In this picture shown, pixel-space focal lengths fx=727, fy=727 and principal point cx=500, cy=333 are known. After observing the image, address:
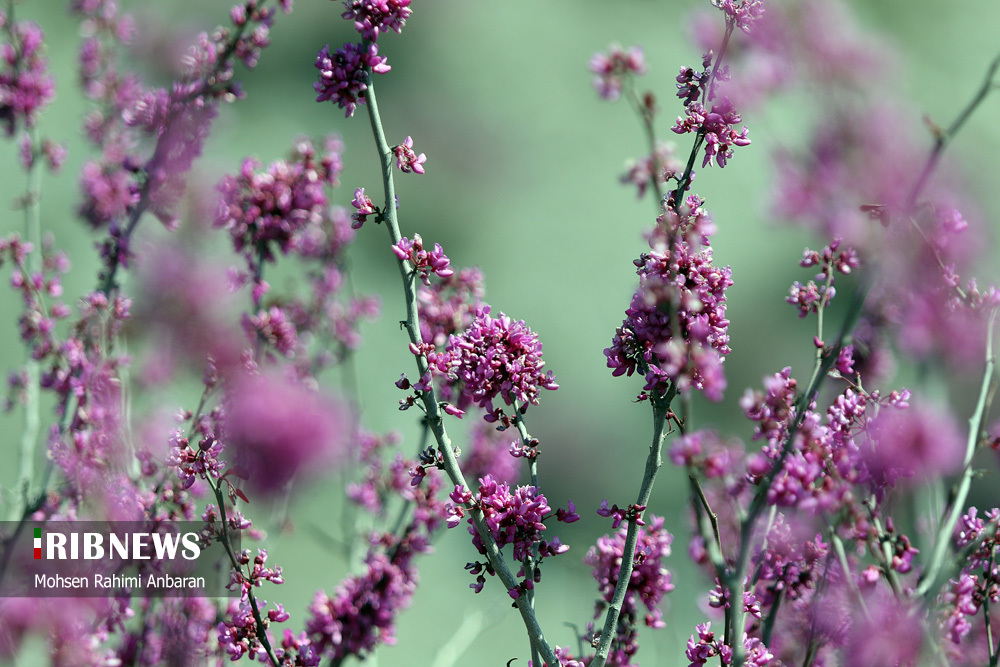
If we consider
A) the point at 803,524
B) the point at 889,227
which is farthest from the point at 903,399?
the point at 889,227

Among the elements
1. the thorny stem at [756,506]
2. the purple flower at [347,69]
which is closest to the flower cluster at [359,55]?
the purple flower at [347,69]

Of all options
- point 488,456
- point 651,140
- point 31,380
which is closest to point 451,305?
point 488,456

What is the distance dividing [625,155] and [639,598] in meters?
4.17

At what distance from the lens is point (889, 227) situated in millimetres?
863

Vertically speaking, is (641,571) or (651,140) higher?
(651,140)

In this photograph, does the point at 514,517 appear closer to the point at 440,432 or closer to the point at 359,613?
the point at 440,432

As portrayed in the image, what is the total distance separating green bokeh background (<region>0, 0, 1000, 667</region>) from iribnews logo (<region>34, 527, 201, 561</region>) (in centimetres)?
198

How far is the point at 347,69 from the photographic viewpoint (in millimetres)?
1081

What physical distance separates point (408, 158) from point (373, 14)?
0.21 meters

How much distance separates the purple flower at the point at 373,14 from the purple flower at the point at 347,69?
0.07 feet

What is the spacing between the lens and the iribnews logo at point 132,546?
4.76ft

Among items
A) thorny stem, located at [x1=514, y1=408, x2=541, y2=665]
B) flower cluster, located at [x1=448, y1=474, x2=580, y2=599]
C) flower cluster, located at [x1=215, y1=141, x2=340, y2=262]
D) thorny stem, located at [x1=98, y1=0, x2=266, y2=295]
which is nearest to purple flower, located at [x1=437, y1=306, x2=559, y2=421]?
thorny stem, located at [x1=514, y1=408, x2=541, y2=665]

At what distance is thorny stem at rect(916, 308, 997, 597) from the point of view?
3.04 ft

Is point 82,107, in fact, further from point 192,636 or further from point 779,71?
point 779,71
